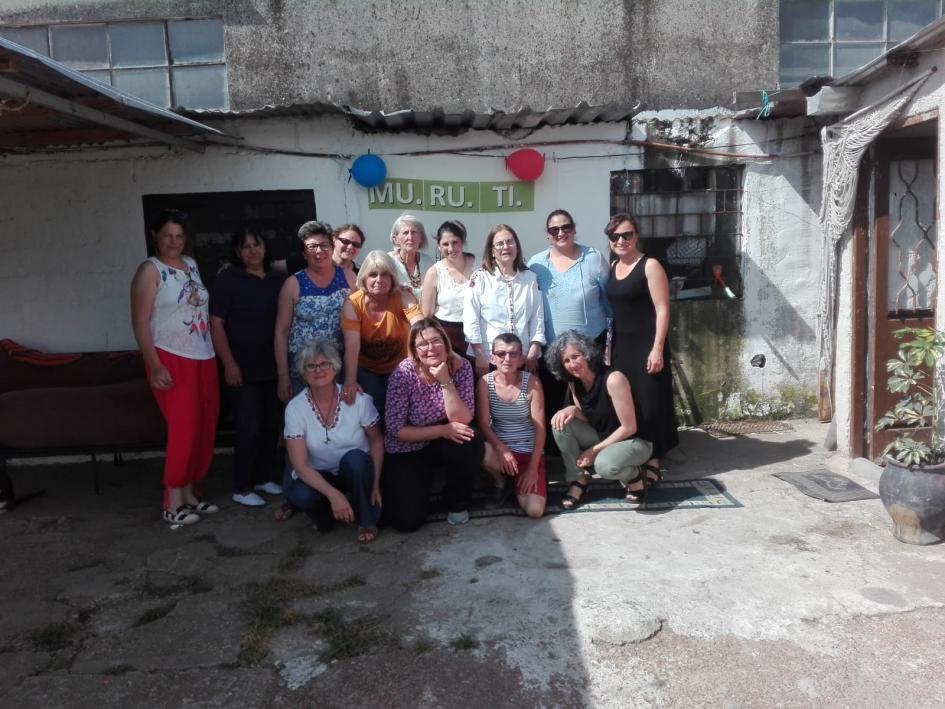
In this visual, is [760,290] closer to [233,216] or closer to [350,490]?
[350,490]

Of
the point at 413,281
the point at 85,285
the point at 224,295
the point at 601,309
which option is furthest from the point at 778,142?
the point at 85,285

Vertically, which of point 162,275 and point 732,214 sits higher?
point 732,214

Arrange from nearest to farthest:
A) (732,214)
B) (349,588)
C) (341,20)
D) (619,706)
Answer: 1. (619,706)
2. (349,588)
3. (732,214)
4. (341,20)

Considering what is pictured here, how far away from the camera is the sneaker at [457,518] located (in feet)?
14.1

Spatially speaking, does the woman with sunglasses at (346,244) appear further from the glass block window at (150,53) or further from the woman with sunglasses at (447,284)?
the glass block window at (150,53)

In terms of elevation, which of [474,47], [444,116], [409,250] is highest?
[474,47]

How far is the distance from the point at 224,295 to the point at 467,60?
141 inches

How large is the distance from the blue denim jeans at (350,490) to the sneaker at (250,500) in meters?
0.69

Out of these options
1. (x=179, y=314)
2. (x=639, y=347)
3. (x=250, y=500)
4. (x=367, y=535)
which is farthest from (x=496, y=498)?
(x=179, y=314)

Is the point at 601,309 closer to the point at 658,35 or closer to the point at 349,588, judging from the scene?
the point at 349,588

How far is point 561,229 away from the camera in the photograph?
4691mm

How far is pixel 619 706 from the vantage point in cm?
262

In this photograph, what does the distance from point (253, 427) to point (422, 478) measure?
127 centimetres

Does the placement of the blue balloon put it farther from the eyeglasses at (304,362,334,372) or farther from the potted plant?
the potted plant
